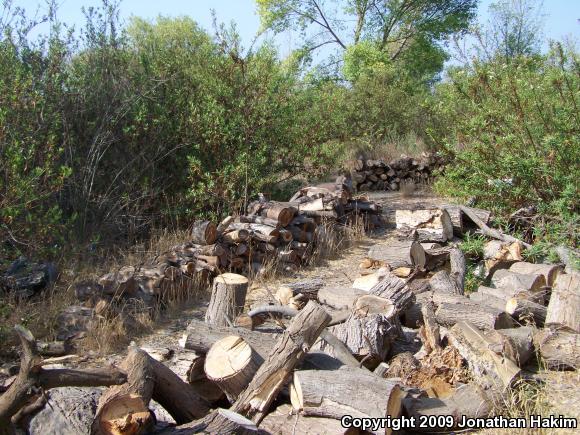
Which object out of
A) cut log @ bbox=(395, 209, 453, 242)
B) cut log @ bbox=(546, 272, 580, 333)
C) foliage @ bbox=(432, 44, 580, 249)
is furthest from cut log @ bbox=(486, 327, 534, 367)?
cut log @ bbox=(395, 209, 453, 242)

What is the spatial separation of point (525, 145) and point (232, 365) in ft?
16.8

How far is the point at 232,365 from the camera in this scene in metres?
3.56

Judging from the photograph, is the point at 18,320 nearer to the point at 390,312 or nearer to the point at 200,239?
the point at 200,239

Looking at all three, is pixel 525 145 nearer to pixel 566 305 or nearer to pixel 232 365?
pixel 566 305

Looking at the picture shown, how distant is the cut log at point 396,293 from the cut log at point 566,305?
1.08 meters

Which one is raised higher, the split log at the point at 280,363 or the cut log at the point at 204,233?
the cut log at the point at 204,233

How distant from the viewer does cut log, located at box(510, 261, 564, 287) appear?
5.68 metres

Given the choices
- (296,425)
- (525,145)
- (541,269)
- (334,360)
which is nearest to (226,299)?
(334,360)

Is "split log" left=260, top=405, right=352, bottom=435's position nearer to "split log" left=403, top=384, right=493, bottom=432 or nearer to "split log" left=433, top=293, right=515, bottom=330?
"split log" left=403, top=384, right=493, bottom=432

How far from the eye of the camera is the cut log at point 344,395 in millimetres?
3268

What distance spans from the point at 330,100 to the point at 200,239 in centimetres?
567

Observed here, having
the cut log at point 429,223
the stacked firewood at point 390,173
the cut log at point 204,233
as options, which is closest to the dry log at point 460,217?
the cut log at point 429,223

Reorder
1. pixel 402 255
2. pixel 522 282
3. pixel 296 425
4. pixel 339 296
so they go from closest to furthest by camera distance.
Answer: pixel 296 425 → pixel 339 296 → pixel 522 282 → pixel 402 255

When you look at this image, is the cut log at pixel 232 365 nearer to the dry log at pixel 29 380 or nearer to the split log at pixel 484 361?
the dry log at pixel 29 380
